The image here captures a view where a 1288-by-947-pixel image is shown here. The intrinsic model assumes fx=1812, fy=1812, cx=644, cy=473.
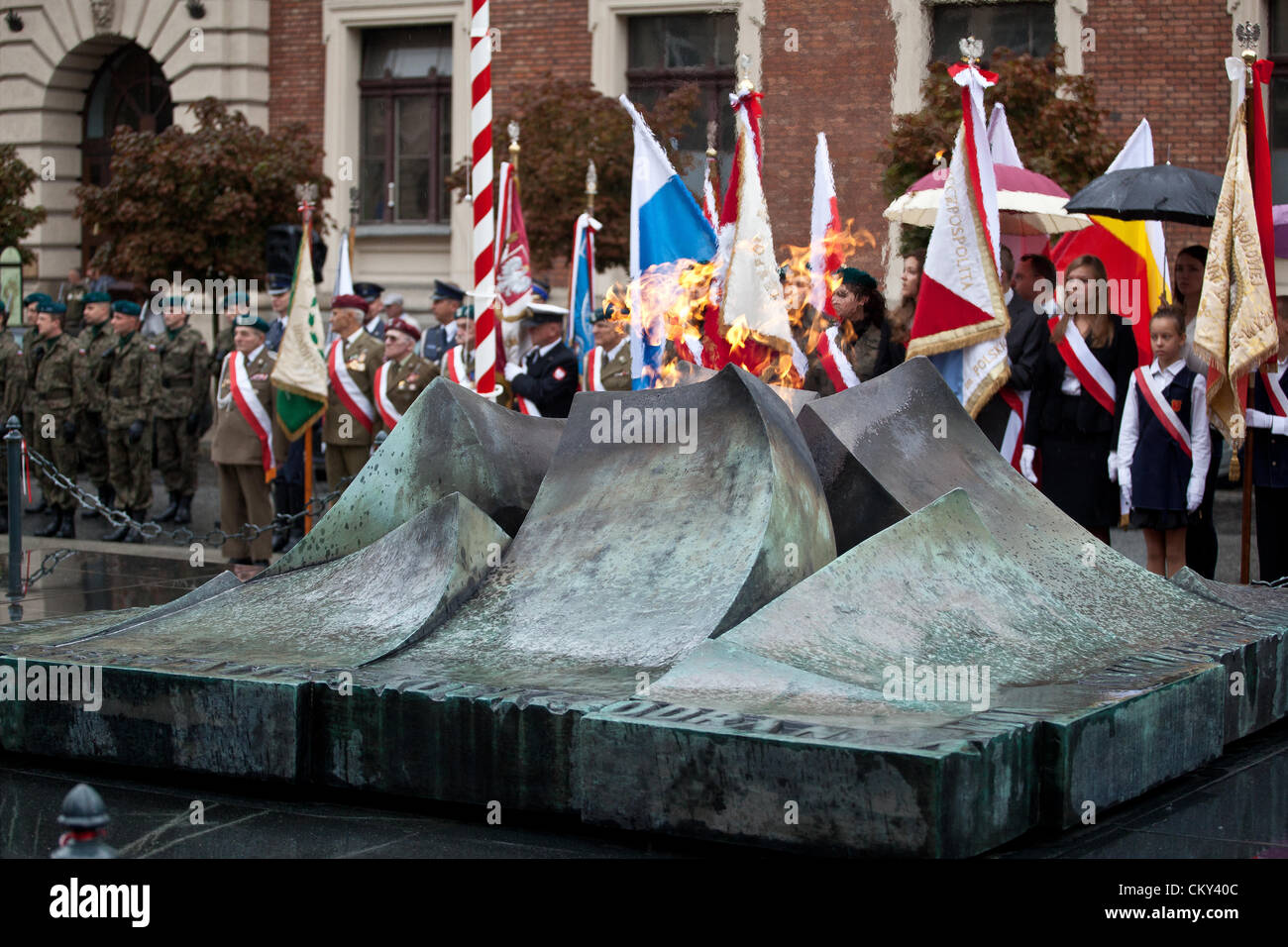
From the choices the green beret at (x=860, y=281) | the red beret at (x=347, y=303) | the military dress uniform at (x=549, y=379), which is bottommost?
the military dress uniform at (x=549, y=379)

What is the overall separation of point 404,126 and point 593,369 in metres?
11.0

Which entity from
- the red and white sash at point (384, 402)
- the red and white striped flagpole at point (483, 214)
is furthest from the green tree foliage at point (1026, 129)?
the red and white striped flagpole at point (483, 214)

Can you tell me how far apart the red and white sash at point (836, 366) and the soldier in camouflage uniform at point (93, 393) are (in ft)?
22.9

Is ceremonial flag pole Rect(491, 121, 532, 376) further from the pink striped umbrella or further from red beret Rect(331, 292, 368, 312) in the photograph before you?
the pink striped umbrella

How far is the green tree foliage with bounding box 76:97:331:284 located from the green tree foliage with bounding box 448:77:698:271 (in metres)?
2.46

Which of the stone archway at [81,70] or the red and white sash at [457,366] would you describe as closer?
the red and white sash at [457,366]

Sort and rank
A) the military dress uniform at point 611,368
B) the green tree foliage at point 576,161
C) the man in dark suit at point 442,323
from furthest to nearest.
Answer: the green tree foliage at point 576,161
the man in dark suit at point 442,323
the military dress uniform at point 611,368

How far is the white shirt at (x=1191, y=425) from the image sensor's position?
8.59m

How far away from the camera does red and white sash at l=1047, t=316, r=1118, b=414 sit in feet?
29.2

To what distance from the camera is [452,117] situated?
21344 millimetres

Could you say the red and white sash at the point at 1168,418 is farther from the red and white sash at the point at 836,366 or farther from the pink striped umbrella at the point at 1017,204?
the pink striped umbrella at the point at 1017,204

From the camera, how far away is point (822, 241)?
33.5ft

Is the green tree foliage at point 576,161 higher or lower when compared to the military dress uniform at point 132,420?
higher
